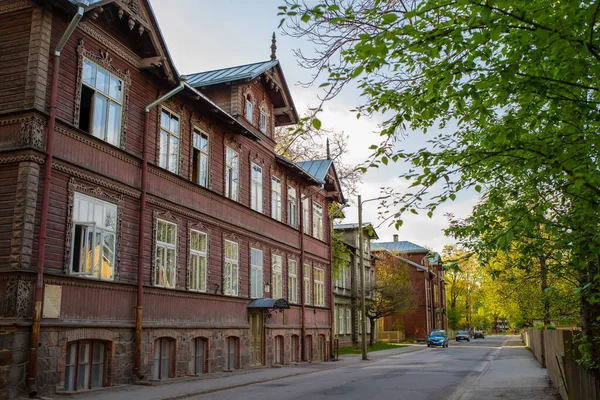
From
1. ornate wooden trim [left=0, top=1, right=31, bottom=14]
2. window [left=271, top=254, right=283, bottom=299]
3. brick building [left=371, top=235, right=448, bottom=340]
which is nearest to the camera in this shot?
ornate wooden trim [left=0, top=1, right=31, bottom=14]

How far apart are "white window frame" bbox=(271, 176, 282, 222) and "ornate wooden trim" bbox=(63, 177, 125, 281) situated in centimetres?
1214

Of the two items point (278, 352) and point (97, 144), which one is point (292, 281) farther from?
point (97, 144)

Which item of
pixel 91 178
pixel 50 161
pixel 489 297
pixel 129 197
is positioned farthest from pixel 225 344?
pixel 489 297

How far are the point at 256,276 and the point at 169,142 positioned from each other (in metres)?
8.52

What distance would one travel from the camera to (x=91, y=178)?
1602cm

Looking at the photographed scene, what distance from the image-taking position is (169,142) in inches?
800

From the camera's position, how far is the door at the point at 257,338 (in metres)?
25.6

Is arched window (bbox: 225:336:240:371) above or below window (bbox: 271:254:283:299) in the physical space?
below

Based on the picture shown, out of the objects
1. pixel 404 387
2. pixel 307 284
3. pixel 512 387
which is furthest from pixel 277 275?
pixel 512 387

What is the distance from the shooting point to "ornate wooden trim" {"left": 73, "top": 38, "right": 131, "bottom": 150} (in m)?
15.7

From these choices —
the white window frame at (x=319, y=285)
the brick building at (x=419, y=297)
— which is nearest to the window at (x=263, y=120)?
the white window frame at (x=319, y=285)

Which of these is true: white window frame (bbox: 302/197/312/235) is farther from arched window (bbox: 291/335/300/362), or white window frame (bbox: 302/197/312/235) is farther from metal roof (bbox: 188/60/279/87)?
metal roof (bbox: 188/60/279/87)

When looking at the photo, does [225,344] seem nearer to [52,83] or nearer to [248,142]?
[248,142]

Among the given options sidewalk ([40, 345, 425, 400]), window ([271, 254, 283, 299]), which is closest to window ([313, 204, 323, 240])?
window ([271, 254, 283, 299])
